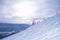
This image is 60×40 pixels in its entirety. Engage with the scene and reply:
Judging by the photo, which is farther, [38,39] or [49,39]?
[38,39]

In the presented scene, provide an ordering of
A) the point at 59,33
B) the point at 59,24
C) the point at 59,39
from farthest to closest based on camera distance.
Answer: the point at 59,24 < the point at 59,33 < the point at 59,39

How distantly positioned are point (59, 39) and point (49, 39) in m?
0.52

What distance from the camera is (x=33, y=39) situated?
210 inches

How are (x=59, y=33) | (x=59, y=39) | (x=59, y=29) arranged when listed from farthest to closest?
1. (x=59, y=29)
2. (x=59, y=33)
3. (x=59, y=39)

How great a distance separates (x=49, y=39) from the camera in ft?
14.9

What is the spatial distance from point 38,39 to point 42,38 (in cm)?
17

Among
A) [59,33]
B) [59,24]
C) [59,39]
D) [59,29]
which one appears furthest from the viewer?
[59,24]

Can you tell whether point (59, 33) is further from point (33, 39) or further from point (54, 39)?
point (33, 39)

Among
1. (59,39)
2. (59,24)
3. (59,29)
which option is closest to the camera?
(59,39)

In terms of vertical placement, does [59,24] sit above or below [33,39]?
above

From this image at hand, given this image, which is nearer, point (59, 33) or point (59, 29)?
point (59, 33)

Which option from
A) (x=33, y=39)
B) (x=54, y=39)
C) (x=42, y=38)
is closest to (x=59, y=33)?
(x=54, y=39)

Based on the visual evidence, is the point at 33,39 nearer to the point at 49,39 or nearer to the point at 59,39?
the point at 49,39

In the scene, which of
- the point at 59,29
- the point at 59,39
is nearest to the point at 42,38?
the point at 59,29
